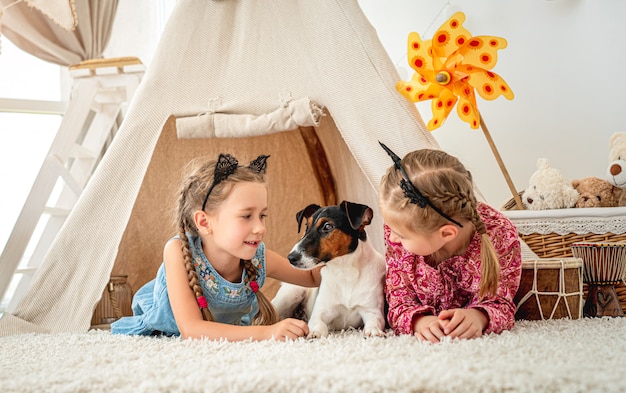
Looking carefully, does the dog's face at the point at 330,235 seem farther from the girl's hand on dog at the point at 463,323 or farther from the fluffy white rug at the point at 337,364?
the girl's hand on dog at the point at 463,323

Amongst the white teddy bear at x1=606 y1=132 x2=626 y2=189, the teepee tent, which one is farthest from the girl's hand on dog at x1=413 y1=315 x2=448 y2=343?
the white teddy bear at x1=606 y1=132 x2=626 y2=189

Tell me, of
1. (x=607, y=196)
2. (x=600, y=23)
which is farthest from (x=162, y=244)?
(x=600, y=23)

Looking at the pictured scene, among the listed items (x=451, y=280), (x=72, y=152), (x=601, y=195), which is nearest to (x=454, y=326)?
(x=451, y=280)

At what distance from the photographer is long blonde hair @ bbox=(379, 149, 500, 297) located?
158 centimetres

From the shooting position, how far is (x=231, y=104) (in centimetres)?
227

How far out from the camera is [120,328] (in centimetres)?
200

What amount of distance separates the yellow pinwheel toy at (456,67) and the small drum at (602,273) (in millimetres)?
593

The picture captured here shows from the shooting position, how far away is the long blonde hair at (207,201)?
1.86 m

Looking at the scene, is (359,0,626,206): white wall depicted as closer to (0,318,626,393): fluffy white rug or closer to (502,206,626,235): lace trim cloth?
(502,206,626,235): lace trim cloth

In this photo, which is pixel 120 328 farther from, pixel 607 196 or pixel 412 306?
pixel 607 196

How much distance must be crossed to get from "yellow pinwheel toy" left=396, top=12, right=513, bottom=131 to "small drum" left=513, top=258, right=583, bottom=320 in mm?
608

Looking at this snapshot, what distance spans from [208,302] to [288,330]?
38 centimetres

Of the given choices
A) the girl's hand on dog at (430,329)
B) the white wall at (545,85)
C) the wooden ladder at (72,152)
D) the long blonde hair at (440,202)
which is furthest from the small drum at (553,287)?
the wooden ladder at (72,152)

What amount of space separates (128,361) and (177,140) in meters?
1.45
